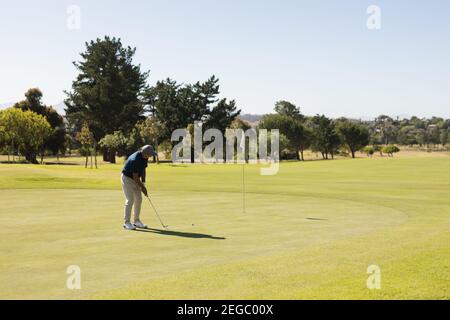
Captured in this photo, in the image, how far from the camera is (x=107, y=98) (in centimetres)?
11088

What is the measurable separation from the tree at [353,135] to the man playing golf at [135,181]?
154 m

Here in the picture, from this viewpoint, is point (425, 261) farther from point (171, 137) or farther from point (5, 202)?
point (171, 137)

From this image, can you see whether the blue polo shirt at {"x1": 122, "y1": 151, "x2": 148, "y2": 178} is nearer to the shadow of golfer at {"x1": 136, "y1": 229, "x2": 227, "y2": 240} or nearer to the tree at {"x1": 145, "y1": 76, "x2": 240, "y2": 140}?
the shadow of golfer at {"x1": 136, "y1": 229, "x2": 227, "y2": 240}

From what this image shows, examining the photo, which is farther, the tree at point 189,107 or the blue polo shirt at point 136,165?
the tree at point 189,107

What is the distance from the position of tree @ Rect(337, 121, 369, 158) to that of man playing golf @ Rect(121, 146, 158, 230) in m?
154

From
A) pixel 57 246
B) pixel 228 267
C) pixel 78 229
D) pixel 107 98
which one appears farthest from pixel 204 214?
pixel 107 98

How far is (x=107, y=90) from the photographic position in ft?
365

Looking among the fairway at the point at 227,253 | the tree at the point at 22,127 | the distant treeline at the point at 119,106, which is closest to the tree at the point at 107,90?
the distant treeline at the point at 119,106

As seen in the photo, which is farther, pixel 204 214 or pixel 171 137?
pixel 171 137

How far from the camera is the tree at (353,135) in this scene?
543 ft

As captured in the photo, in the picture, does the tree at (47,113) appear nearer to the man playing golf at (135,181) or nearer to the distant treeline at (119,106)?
the distant treeline at (119,106)

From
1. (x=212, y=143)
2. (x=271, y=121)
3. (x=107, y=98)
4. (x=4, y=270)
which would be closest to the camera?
(x=4, y=270)

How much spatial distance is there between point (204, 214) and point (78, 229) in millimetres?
5273

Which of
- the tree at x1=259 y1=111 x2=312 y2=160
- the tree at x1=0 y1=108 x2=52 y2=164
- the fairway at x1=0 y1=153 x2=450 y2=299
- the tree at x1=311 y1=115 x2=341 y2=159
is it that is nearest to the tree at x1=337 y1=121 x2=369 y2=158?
the tree at x1=311 y1=115 x2=341 y2=159
